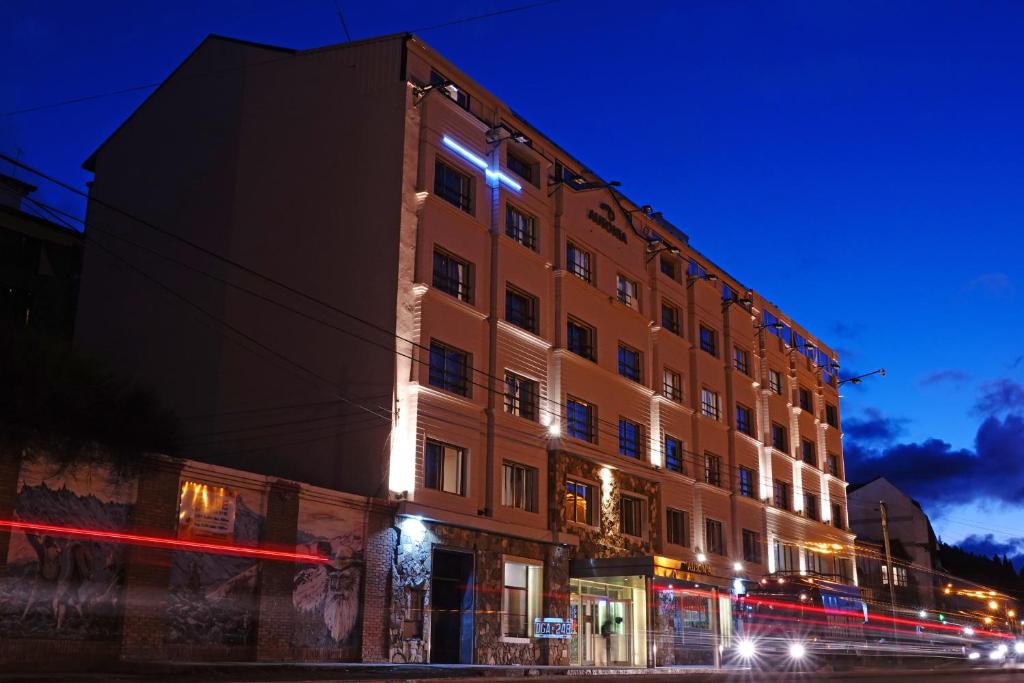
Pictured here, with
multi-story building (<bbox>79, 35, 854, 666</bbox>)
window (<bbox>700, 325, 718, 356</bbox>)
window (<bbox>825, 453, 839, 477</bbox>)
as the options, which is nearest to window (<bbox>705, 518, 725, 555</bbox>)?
multi-story building (<bbox>79, 35, 854, 666</bbox>)

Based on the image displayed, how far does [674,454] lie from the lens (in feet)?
144

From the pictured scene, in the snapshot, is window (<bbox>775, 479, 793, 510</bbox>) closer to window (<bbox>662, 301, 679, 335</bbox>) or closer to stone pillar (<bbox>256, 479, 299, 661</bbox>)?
window (<bbox>662, 301, 679, 335</bbox>)

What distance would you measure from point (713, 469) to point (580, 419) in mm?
11687

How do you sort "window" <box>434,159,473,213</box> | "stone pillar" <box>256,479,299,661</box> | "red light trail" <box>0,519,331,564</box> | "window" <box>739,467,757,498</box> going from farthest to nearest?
1. "window" <box>739,467,757,498</box>
2. "window" <box>434,159,473,213</box>
3. "stone pillar" <box>256,479,299,661</box>
4. "red light trail" <box>0,519,331,564</box>

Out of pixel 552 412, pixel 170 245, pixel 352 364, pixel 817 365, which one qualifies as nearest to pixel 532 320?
pixel 552 412

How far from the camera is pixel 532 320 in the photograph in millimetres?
36250

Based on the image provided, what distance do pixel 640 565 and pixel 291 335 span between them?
13.9 m

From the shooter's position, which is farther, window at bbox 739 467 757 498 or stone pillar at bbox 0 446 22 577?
window at bbox 739 467 757 498

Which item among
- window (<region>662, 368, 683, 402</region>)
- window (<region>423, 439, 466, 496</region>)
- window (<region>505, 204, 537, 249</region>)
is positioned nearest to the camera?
window (<region>423, 439, 466, 496</region>)

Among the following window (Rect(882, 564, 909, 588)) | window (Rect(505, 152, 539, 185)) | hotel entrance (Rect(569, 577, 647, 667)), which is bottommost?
hotel entrance (Rect(569, 577, 647, 667))

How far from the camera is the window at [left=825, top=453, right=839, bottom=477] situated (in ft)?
202

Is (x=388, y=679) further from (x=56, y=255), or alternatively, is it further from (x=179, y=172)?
(x=56, y=255)

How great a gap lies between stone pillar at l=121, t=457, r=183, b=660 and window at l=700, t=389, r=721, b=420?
1116 inches

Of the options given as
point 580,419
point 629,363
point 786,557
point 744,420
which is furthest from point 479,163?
point 786,557
